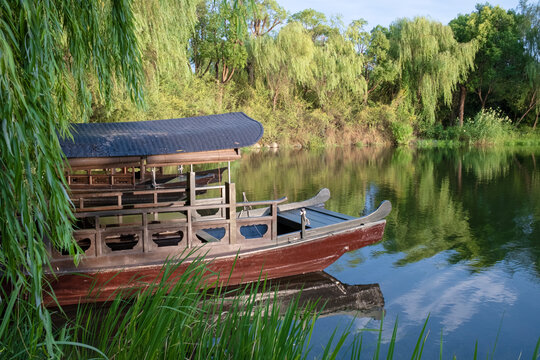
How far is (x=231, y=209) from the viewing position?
5582mm

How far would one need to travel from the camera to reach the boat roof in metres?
5.77

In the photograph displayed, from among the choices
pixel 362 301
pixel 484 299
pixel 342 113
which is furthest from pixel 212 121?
pixel 342 113

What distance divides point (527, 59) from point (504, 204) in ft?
64.4

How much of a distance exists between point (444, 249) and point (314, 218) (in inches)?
95.3

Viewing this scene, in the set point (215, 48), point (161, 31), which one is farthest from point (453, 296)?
point (215, 48)

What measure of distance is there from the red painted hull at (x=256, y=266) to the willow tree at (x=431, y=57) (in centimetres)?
2300

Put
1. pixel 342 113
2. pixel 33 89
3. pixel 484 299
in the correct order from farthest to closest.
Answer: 1. pixel 342 113
2. pixel 484 299
3. pixel 33 89

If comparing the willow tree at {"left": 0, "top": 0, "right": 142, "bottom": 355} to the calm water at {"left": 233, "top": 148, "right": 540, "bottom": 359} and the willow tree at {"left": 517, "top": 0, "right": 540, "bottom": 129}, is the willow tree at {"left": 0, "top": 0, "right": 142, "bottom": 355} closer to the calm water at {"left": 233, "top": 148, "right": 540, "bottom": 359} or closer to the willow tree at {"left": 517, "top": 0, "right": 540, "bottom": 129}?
the calm water at {"left": 233, "top": 148, "right": 540, "bottom": 359}

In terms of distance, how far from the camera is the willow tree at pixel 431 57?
88.8 ft

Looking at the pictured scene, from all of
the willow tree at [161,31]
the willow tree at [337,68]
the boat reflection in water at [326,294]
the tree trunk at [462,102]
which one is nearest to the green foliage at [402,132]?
the willow tree at [337,68]

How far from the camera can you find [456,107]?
103 feet

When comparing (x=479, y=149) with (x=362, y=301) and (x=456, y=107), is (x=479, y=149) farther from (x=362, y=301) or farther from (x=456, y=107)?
(x=362, y=301)

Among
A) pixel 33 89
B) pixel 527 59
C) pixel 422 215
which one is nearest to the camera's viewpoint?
pixel 33 89

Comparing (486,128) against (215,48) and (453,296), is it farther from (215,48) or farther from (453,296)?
(453,296)
